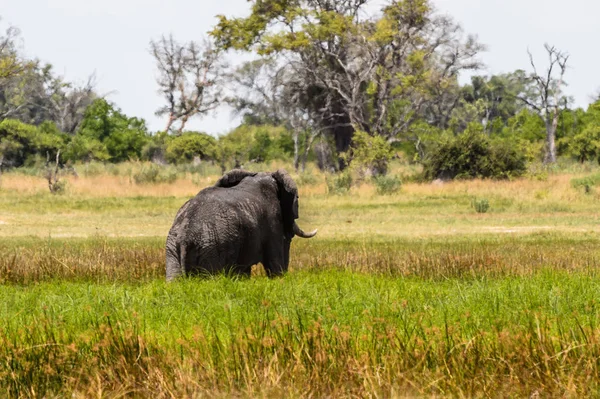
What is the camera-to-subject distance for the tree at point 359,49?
4622cm

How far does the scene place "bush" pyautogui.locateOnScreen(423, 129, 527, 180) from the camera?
3809cm

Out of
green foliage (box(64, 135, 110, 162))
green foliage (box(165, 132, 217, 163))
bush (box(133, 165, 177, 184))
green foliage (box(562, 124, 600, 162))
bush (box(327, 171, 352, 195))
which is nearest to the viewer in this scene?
bush (box(327, 171, 352, 195))

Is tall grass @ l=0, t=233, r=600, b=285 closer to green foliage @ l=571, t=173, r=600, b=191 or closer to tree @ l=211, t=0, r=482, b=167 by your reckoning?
green foliage @ l=571, t=173, r=600, b=191

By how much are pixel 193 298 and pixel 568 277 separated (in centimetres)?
455

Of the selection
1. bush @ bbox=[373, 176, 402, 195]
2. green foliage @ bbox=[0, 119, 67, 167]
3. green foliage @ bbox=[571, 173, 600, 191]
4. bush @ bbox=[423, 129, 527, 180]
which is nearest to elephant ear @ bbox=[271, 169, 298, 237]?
bush @ bbox=[373, 176, 402, 195]

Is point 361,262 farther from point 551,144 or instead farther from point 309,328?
point 551,144

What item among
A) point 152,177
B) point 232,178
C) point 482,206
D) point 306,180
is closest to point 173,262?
point 232,178

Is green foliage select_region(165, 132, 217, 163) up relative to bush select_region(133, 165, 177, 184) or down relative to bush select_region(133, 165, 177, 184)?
up

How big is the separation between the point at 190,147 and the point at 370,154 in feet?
55.5

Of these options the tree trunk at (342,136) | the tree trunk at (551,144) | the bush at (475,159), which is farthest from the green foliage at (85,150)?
the tree trunk at (551,144)

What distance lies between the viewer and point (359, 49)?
47375 millimetres

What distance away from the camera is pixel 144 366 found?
19.4 ft

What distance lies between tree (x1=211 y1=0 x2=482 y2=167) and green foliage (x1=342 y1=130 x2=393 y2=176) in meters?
2.15

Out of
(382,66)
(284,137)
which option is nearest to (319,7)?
(382,66)
